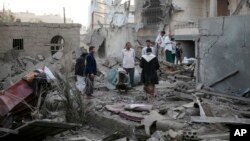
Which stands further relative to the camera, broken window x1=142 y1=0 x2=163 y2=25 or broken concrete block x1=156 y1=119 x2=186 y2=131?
broken window x1=142 y1=0 x2=163 y2=25

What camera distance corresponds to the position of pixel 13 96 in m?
8.77

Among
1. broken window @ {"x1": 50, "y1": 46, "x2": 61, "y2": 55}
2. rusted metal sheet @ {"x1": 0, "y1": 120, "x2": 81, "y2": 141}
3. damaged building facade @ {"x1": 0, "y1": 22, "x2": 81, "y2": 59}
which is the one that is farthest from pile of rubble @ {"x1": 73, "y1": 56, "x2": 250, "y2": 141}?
broken window @ {"x1": 50, "y1": 46, "x2": 61, "y2": 55}

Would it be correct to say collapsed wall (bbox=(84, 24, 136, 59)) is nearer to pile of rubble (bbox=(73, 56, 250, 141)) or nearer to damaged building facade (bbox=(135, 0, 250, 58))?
damaged building facade (bbox=(135, 0, 250, 58))

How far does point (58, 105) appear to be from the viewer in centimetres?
1120

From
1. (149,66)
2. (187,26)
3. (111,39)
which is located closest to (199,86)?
(149,66)

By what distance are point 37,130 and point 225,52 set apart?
568cm

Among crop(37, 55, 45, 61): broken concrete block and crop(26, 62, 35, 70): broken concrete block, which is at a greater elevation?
crop(37, 55, 45, 61): broken concrete block

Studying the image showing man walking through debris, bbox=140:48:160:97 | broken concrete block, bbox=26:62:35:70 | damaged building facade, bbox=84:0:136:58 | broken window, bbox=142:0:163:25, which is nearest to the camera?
man walking through debris, bbox=140:48:160:97

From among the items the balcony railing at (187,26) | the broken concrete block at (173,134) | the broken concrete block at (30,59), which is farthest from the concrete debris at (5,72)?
the broken concrete block at (173,134)

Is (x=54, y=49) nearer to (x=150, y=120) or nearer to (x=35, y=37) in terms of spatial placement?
(x=35, y=37)

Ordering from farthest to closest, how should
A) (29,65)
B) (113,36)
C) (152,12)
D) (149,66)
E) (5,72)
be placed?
(152,12), (29,65), (113,36), (5,72), (149,66)

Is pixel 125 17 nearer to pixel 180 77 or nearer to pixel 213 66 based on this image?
pixel 180 77

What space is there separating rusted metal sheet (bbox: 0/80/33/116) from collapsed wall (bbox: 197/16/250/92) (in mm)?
5473

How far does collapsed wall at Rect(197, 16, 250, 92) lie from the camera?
10.6 metres
